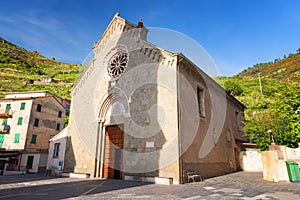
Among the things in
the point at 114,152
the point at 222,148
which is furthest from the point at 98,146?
the point at 222,148

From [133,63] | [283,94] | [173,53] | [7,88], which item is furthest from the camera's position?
[7,88]

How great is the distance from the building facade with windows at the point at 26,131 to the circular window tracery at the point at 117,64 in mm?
16121

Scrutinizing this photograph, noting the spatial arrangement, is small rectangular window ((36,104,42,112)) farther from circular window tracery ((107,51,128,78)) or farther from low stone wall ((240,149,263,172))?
low stone wall ((240,149,263,172))

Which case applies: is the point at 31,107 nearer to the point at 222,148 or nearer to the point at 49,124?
the point at 49,124

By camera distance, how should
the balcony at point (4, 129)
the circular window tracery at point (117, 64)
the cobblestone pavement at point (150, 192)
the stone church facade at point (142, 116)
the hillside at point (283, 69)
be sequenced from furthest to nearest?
1. the hillside at point (283, 69)
2. the balcony at point (4, 129)
3. the circular window tracery at point (117, 64)
4. the stone church facade at point (142, 116)
5. the cobblestone pavement at point (150, 192)

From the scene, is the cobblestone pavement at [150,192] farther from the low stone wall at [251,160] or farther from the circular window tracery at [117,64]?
the low stone wall at [251,160]

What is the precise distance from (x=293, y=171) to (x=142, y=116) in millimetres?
8906

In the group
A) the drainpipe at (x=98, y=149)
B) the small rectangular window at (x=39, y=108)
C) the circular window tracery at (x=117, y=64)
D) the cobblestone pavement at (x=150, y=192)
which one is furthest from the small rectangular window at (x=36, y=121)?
the cobblestone pavement at (x=150, y=192)

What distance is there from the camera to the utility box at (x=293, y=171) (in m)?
10.3

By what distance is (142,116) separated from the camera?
1151 centimetres

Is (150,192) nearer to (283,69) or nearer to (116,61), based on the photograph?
(116,61)

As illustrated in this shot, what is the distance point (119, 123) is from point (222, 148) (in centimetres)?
884

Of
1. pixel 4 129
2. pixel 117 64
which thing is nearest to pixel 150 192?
pixel 117 64

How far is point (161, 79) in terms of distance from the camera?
37.8 ft
